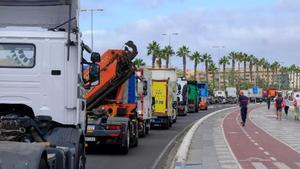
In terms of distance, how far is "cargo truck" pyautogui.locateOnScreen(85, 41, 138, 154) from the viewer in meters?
18.2

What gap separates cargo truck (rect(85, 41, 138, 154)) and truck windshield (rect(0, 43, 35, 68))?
800cm

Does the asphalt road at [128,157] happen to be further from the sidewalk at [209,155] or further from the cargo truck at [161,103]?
the cargo truck at [161,103]

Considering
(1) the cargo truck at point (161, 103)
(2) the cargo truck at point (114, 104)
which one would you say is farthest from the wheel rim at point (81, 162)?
(1) the cargo truck at point (161, 103)

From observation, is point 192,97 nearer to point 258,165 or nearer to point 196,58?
point 258,165

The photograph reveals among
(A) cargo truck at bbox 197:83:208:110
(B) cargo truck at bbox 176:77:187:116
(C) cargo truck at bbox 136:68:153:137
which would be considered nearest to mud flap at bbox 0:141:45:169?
(C) cargo truck at bbox 136:68:153:137

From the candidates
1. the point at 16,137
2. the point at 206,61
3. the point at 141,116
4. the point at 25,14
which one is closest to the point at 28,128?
the point at 16,137

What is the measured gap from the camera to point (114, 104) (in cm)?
2055

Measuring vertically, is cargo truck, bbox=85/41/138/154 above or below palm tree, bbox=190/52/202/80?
below

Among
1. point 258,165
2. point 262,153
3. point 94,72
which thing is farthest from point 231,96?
point 94,72

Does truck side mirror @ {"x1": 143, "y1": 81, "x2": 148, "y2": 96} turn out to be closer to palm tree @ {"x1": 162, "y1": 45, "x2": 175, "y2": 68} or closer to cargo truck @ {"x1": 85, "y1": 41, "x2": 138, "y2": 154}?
cargo truck @ {"x1": 85, "y1": 41, "x2": 138, "y2": 154}

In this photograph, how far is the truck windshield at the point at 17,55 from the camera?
32.4 feet

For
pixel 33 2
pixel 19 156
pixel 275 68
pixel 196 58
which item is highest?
pixel 275 68

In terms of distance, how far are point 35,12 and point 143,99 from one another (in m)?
14.6

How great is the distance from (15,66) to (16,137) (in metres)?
1.80
